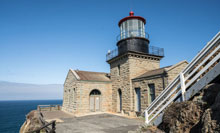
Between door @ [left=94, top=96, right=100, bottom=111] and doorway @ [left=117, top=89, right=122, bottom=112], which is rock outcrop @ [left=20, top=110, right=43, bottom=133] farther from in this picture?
doorway @ [left=117, top=89, right=122, bottom=112]

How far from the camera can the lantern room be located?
16703mm

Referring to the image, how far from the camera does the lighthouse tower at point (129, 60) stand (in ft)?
49.6

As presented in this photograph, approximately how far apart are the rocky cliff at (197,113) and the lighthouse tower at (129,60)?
10.6 m

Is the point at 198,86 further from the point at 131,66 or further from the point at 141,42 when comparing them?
the point at 141,42

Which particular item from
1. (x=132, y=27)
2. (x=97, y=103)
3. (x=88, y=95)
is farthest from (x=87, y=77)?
(x=132, y=27)

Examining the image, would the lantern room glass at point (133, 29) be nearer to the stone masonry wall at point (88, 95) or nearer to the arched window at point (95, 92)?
the stone masonry wall at point (88, 95)

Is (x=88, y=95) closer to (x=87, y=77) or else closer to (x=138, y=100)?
(x=87, y=77)

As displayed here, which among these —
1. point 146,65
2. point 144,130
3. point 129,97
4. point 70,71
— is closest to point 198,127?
point 144,130

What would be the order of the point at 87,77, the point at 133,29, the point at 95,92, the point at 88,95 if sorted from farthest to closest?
the point at 87,77 < the point at 95,92 < the point at 133,29 < the point at 88,95

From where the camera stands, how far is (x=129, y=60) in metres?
15.1

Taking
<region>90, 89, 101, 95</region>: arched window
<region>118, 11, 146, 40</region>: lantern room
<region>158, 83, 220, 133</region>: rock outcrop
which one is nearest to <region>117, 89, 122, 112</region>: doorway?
<region>90, 89, 101, 95</region>: arched window

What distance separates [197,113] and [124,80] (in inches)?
482

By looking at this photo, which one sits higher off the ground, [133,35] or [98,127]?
[133,35]

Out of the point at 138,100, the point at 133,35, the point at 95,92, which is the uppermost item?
the point at 133,35
